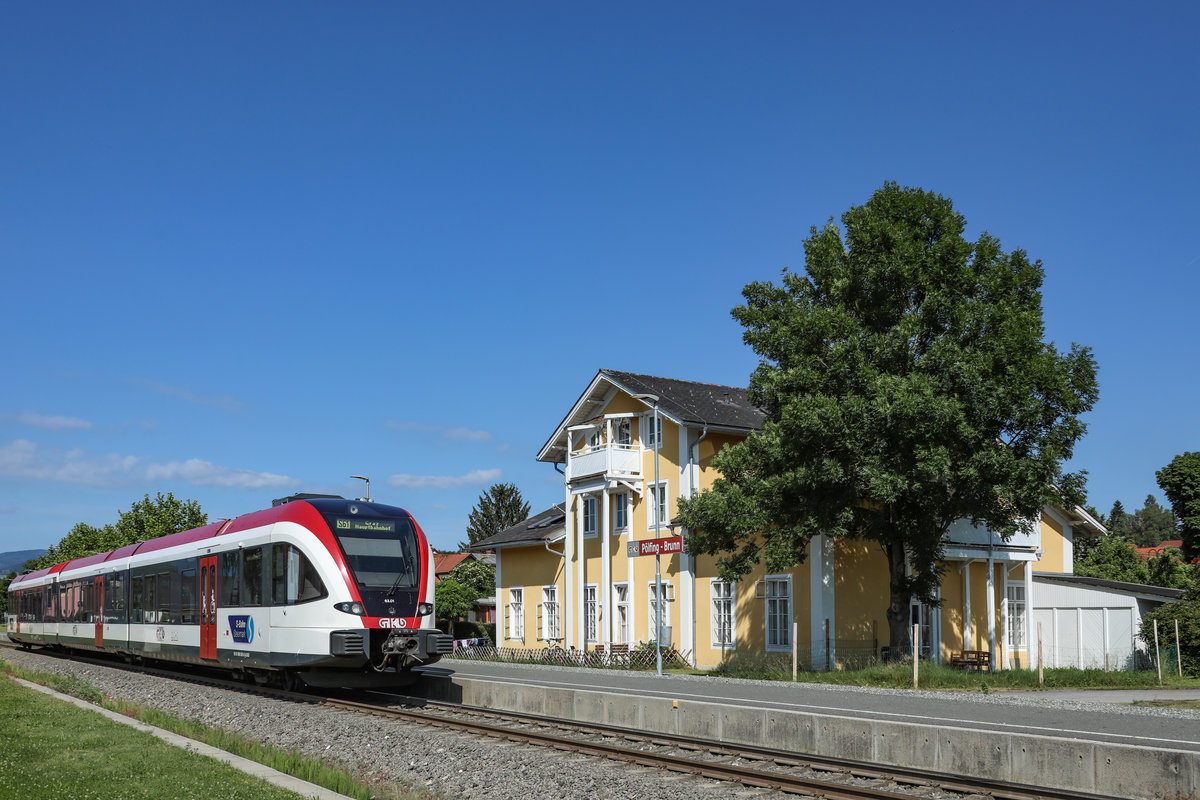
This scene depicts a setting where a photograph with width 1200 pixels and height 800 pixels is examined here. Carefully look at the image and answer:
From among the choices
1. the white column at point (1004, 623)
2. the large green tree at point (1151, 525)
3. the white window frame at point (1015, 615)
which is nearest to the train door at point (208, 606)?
the white column at point (1004, 623)

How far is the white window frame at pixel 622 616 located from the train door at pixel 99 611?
14.8 m

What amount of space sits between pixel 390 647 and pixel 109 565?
47.5 feet

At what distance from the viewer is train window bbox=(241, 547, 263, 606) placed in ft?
63.5

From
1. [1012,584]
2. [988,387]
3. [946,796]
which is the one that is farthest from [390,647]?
[1012,584]

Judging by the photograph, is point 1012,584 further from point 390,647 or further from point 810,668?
point 390,647

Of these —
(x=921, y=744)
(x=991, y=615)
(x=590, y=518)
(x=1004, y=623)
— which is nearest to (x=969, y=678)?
(x=991, y=615)

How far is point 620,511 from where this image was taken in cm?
3606

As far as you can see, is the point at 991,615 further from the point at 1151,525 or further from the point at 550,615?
the point at 1151,525

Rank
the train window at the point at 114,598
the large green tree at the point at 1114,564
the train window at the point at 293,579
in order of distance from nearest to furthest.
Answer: the train window at the point at 293,579
the train window at the point at 114,598
the large green tree at the point at 1114,564

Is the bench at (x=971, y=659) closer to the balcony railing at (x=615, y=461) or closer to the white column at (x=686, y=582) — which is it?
the white column at (x=686, y=582)

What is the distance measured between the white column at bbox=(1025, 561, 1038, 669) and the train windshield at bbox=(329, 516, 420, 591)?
22.5 meters

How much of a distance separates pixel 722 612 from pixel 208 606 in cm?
1525

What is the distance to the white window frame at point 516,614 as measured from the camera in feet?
136

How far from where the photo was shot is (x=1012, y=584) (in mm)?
35219
